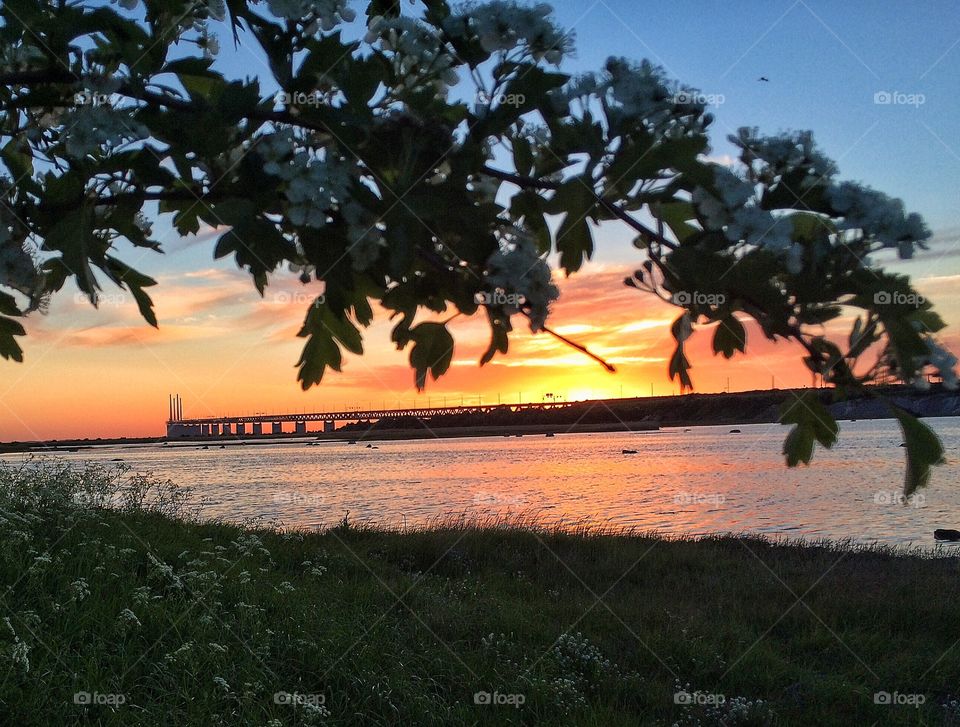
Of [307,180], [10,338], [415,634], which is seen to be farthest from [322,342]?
[415,634]

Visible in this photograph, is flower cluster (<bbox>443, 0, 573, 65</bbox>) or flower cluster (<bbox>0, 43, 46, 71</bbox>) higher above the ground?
flower cluster (<bbox>0, 43, 46, 71</bbox>)

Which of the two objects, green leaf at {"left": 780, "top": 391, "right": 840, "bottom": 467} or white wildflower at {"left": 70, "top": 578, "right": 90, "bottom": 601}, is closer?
green leaf at {"left": 780, "top": 391, "right": 840, "bottom": 467}

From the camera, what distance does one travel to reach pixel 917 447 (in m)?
1.30

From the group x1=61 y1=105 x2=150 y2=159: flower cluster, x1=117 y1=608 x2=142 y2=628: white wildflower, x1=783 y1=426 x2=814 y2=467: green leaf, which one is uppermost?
x1=61 y1=105 x2=150 y2=159: flower cluster

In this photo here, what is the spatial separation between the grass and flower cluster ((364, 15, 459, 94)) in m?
6.45

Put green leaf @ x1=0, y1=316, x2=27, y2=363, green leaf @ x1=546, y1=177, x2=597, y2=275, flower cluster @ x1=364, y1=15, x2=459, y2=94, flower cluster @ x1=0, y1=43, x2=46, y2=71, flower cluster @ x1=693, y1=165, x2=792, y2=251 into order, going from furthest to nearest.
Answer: green leaf @ x1=0, y1=316, x2=27, y2=363 → flower cluster @ x1=0, y1=43, x2=46, y2=71 → flower cluster @ x1=364, y1=15, x2=459, y2=94 → green leaf @ x1=546, y1=177, x2=597, y2=275 → flower cluster @ x1=693, y1=165, x2=792, y2=251

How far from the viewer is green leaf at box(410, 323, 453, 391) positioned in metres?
1.61

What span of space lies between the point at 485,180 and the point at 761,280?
674 mm

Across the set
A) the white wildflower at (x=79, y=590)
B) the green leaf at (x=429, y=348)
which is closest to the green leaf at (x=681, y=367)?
the green leaf at (x=429, y=348)

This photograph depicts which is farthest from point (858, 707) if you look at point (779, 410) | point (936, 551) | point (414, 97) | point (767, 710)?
point (936, 551)

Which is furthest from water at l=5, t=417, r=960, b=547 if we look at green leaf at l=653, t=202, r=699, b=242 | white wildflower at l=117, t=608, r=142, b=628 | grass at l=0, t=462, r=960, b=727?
green leaf at l=653, t=202, r=699, b=242

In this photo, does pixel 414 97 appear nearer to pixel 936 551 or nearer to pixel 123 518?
pixel 123 518

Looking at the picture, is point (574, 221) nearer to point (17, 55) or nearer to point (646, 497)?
point (17, 55)

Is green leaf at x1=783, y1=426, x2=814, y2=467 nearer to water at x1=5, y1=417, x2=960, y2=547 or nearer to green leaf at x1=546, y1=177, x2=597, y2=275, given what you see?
green leaf at x1=546, y1=177, x2=597, y2=275
